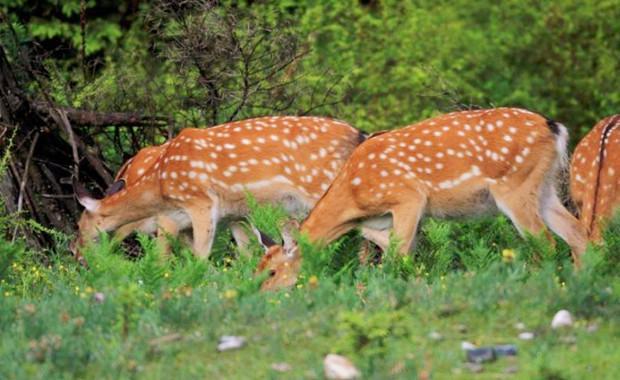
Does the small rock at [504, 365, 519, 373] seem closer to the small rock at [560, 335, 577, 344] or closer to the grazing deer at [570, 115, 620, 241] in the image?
the small rock at [560, 335, 577, 344]

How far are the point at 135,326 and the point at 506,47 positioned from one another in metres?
14.4

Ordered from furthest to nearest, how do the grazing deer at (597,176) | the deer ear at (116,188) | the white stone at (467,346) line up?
the deer ear at (116,188)
the grazing deer at (597,176)
the white stone at (467,346)

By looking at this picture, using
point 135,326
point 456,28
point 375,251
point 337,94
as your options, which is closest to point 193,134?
point 375,251

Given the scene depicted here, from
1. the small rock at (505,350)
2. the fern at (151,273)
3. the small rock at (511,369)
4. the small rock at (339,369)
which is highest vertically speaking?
the small rock at (339,369)

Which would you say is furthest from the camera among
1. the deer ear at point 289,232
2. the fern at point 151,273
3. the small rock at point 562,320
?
the deer ear at point 289,232

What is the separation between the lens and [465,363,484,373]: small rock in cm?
673

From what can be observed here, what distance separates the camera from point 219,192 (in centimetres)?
1170

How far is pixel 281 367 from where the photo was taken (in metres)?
6.81

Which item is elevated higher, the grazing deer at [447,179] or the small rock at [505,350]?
the small rock at [505,350]

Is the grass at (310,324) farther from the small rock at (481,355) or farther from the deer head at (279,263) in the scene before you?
the deer head at (279,263)

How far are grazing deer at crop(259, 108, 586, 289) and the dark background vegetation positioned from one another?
2310 millimetres

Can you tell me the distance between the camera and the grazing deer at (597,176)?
10461 millimetres

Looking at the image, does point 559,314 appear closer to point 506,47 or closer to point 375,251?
point 375,251

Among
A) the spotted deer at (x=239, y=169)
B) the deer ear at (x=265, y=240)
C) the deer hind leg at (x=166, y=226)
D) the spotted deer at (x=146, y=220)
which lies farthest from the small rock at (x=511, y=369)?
the deer hind leg at (x=166, y=226)
